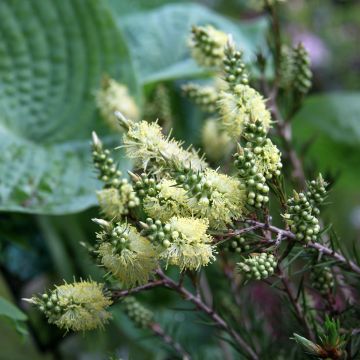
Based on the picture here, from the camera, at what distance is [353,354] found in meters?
0.37

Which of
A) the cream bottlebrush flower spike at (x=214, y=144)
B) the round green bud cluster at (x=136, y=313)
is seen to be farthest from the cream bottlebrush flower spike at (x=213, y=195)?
the cream bottlebrush flower spike at (x=214, y=144)

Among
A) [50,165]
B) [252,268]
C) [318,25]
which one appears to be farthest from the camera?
[318,25]

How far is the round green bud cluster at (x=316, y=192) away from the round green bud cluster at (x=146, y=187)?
0.09 meters

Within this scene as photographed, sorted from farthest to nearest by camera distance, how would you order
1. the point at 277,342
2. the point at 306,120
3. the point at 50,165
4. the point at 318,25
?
the point at 318,25
the point at 306,120
the point at 50,165
the point at 277,342

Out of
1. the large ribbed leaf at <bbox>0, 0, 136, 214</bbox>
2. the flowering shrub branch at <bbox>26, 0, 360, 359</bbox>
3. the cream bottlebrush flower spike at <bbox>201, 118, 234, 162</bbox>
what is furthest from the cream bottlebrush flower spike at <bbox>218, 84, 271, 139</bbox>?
the large ribbed leaf at <bbox>0, 0, 136, 214</bbox>

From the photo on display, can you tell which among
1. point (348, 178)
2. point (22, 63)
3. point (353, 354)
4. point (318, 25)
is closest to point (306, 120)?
point (348, 178)

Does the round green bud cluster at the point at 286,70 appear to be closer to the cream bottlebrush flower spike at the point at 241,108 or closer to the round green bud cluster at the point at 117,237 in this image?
the cream bottlebrush flower spike at the point at 241,108

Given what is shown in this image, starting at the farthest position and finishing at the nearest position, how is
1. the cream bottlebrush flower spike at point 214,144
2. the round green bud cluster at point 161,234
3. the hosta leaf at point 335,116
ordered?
the hosta leaf at point 335,116, the cream bottlebrush flower spike at point 214,144, the round green bud cluster at point 161,234

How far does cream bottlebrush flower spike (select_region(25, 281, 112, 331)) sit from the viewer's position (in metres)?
0.33

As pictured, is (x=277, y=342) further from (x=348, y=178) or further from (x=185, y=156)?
(x=348, y=178)

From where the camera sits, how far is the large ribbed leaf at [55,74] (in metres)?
0.75

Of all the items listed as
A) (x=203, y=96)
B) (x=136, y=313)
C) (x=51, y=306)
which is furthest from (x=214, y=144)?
(x=51, y=306)

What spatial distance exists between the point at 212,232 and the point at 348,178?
68 cm

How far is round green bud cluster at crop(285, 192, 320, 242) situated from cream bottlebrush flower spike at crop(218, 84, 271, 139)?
0.20ft
